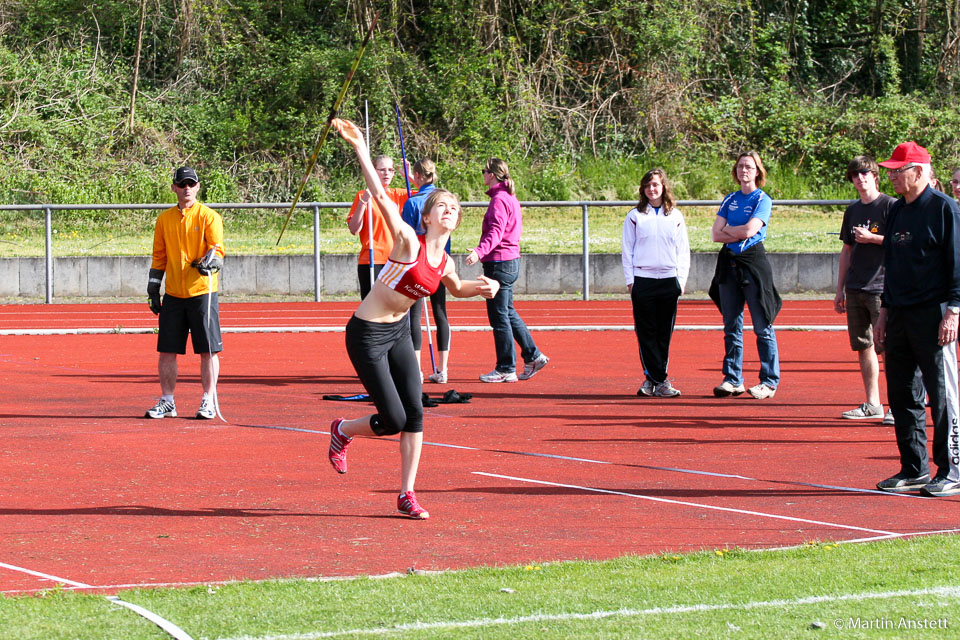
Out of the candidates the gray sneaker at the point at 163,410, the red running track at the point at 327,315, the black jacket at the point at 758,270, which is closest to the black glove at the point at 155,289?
the gray sneaker at the point at 163,410

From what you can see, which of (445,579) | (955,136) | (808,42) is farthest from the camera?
(808,42)

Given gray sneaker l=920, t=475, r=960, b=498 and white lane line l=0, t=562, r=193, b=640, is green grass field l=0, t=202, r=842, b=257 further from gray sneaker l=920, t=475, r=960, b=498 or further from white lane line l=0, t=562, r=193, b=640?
white lane line l=0, t=562, r=193, b=640

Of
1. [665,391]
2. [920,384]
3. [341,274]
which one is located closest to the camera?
[920,384]

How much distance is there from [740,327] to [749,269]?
0.57 meters

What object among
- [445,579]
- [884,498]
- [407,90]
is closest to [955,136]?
[407,90]

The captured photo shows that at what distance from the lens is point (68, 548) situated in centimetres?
632

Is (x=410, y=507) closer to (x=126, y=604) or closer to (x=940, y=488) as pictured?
(x=126, y=604)

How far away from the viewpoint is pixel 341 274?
80.1 feet

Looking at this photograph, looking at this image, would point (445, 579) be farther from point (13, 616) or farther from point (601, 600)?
point (13, 616)

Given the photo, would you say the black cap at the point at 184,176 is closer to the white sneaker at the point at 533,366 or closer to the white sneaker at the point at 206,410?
the white sneaker at the point at 206,410

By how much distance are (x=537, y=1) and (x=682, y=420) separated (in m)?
27.1

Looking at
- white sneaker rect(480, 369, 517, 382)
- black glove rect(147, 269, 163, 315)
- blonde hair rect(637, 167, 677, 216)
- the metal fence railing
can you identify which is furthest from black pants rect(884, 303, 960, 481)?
the metal fence railing

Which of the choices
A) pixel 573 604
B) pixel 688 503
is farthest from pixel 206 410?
pixel 573 604

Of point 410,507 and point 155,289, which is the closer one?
point 410,507
